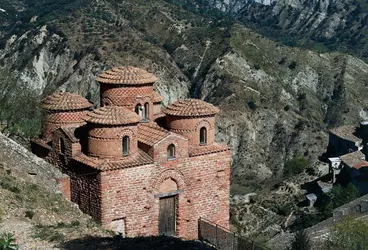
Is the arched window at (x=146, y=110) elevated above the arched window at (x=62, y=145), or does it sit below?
above

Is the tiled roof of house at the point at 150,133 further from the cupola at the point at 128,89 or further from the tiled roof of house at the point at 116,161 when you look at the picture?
the cupola at the point at 128,89

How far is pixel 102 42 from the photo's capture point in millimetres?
108375

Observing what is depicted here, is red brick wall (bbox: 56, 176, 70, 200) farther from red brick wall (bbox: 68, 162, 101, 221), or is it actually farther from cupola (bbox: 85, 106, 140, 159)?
cupola (bbox: 85, 106, 140, 159)

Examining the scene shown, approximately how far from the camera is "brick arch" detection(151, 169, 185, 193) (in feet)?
88.3

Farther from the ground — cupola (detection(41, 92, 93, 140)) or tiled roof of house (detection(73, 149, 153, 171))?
cupola (detection(41, 92, 93, 140))

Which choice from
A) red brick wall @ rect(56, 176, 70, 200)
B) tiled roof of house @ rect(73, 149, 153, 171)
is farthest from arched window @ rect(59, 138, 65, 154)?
red brick wall @ rect(56, 176, 70, 200)

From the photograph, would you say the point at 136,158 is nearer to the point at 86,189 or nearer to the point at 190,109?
the point at 86,189

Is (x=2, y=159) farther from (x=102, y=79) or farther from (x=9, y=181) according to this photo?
(x=102, y=79)

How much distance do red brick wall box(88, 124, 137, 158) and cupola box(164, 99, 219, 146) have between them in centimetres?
278

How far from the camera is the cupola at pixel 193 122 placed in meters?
28.7

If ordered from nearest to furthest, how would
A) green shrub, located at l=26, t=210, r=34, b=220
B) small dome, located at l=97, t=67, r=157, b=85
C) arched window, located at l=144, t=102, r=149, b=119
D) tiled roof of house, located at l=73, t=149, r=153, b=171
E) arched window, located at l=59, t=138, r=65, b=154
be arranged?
green shrub, located at l=26, t=210, r=34, b=220 → tiled roof of house, located at l=73, t=149, r=153, b=171 → arched window, located at l=59, t=138, r=65, b=154 → small dome, located at l=97, t=67, r=157, b=85 → arched window, located at l=144, t=102, r=149, b=119

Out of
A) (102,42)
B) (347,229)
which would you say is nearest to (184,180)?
(347,229)

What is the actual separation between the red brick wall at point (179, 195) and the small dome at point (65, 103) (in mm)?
4678

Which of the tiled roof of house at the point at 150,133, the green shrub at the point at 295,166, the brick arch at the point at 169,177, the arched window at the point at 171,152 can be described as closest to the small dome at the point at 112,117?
the tiled roof of house at the point at 150,133
